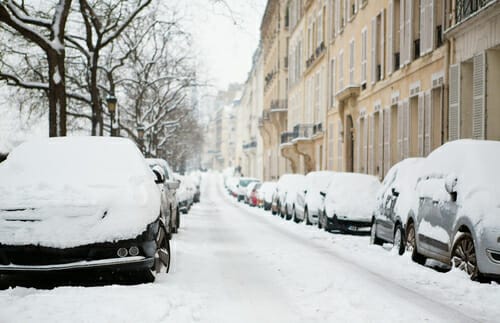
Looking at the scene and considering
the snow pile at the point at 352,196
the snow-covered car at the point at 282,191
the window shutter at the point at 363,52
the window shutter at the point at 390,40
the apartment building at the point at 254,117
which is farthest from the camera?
the apartment building at the point at 254,117

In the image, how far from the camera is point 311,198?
2373 centimetres

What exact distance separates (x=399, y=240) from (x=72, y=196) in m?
7.38

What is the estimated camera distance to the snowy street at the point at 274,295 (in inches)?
266

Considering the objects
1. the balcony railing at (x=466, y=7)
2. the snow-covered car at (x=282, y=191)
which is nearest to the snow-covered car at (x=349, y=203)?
the balcony railing at (x=466, y=7)

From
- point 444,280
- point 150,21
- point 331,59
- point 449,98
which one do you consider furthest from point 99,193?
point 331,59

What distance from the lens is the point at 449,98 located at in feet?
69.2

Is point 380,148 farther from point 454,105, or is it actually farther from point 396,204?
point 396,204

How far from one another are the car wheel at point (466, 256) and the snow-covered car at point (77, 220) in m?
4.06

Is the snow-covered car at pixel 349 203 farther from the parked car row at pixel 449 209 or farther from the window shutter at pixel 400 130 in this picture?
the window shutter at pixel 400 130

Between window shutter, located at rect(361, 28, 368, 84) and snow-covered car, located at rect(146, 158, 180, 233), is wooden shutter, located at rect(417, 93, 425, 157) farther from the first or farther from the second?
window shutter, located at rect(361, 28, 368, 84)

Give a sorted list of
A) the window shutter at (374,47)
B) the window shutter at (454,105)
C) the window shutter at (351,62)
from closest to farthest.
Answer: the window shutter at (454,105) → the window shutter at (374,47) → the window shutter at (351,62)

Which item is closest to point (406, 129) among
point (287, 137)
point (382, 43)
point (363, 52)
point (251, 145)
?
point (382, 43)

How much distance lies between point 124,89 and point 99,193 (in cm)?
4380

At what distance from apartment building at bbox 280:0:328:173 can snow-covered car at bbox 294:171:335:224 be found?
55.9 ft
